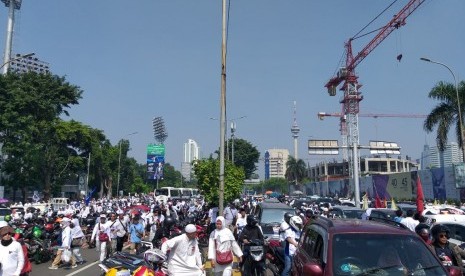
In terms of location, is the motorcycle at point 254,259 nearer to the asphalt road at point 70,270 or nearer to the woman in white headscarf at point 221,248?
the woman in white headscarf at point 221,248

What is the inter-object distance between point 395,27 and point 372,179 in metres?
26.8

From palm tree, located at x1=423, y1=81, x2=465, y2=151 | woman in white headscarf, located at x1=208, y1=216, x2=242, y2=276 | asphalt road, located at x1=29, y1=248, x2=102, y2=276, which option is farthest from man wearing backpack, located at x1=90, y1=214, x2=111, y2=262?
palm tree, located at x1=423, y1=81, x2=465, y2=151

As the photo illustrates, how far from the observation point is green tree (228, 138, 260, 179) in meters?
71.1

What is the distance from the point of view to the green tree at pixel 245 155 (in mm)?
71125

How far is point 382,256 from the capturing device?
16.4ft

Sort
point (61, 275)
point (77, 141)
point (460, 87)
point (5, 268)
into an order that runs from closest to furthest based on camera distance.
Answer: point (5, 268) < point (61, 275) < point (460, 87) < point (77, 141)

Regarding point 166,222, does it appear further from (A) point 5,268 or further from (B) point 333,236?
(B) point 333,236

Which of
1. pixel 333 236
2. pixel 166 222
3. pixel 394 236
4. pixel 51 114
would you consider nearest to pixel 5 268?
pixel 333 236

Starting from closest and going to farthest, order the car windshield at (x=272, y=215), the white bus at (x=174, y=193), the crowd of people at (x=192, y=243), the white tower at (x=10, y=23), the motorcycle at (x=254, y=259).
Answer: the crowd of people at (x=192, y=243), the motorcycle at (x=254, y=259), the car windshield at (x=272, y=215), the white tower at (x=10, y=23), the white bus at (x=174, y=193)

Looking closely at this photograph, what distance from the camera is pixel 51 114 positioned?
41.3 metres

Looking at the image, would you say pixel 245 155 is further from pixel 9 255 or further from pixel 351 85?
pixel 9 255

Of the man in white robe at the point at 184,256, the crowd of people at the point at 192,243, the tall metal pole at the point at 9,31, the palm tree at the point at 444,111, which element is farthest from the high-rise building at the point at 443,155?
the tall metal pole at the point at 9,31

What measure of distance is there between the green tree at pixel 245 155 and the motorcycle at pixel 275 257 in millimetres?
60381

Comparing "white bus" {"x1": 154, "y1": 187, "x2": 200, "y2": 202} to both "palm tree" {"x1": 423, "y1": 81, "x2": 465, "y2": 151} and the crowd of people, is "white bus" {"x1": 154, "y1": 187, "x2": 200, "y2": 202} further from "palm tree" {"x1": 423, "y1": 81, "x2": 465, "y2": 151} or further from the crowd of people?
the crowd of people
